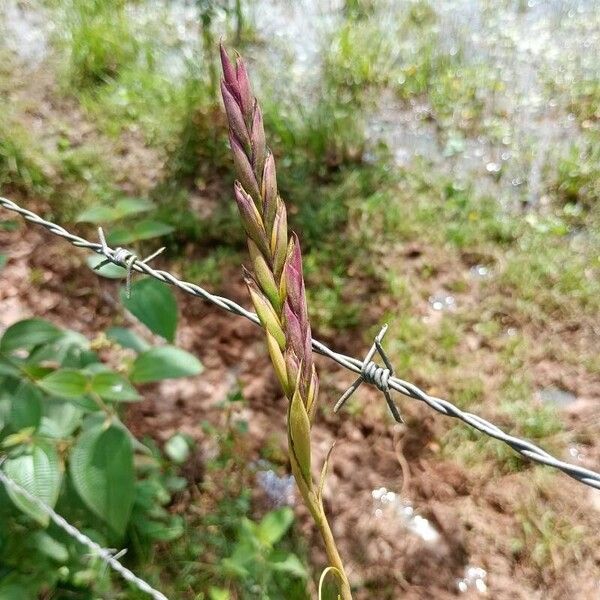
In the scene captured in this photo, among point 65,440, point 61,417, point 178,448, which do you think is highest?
point 61,417

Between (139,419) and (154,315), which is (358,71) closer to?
(139,419)

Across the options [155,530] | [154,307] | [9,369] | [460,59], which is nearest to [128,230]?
[154,307]

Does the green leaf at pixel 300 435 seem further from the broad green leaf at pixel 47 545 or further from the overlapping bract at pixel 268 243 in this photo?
the broad green leaf at pixel 47 545

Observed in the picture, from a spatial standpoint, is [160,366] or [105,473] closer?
[105,473]

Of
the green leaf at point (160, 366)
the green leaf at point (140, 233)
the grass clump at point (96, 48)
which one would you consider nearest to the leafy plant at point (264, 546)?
the green leaf at point (160, 366)

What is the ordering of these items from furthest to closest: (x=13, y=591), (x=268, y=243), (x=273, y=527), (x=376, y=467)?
(x=376, y=467) → (x=273, y=527) → (x=13, y=591) → (x=268, y=243)

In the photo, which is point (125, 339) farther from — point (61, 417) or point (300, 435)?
point (300, 435)
